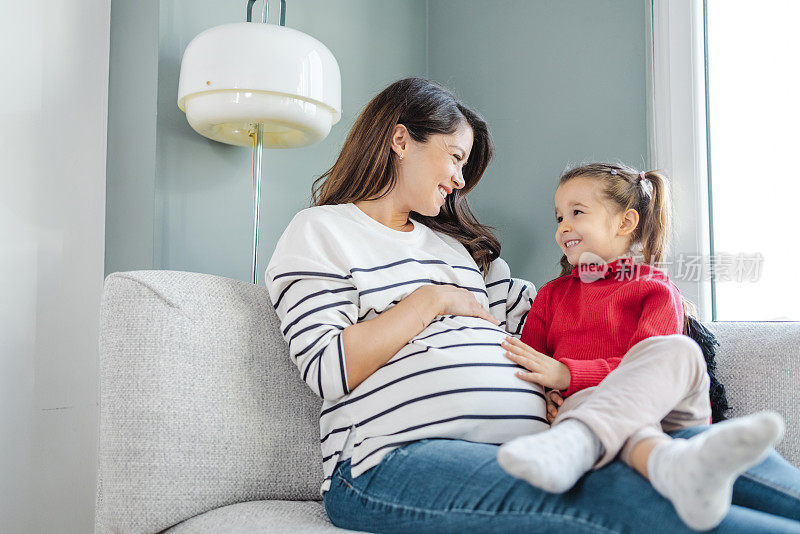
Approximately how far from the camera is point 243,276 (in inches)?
79.0

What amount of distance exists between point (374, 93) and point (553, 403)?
158 cm

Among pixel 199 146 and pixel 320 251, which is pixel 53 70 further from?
pixel 320 251

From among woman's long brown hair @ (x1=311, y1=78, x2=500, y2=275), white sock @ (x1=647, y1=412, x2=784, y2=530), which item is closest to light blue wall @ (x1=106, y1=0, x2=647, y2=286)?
woman's long brown hair @ (x1=311, y1=78, x2=500, y2=275)

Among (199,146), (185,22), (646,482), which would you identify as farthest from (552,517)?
(185,22)

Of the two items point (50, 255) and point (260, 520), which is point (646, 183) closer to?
point (260, 520)

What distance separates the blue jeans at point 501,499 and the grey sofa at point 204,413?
84mm

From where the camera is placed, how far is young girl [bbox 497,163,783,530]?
70 centimetres

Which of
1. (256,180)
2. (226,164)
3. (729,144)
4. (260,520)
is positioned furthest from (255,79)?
(729,144)

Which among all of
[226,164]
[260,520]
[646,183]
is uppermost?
[226,164]

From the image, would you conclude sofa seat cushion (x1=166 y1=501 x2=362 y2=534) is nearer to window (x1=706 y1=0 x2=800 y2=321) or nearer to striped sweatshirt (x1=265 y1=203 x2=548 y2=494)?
striped sweatshirt (x1=265 y1=203 x2=548 y2=494)

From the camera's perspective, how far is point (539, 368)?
3.77ft

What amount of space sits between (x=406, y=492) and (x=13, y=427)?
1035 millimetres

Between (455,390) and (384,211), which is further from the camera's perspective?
(384,211)

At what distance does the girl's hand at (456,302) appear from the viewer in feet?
4.03
